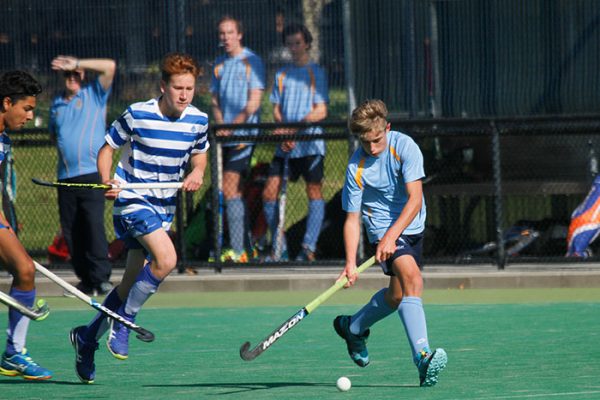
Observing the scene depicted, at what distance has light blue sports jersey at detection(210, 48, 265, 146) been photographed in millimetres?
14102

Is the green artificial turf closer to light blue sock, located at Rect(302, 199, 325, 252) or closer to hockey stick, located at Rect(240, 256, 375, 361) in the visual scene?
hockey stick, located at Rect(240, 256, 375, 361)

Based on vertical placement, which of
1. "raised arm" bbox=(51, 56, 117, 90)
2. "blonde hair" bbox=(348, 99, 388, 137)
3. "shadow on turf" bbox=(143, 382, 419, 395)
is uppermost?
"raised arm" bbox=(51, 56, 117, 90)

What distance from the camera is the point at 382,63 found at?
14.2m

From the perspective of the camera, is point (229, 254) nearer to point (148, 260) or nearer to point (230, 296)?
point (230, 296)

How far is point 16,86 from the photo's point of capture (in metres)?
8.01

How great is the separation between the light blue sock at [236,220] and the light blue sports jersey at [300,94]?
621mm

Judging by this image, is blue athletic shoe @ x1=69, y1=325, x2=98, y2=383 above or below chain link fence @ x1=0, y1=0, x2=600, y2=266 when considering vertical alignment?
below

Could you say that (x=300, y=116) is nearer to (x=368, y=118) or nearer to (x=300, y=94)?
(x=300, y=94)

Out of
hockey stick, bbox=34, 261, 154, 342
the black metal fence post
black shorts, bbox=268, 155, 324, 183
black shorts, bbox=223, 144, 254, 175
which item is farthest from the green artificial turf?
black shorts, bbox=223, 144, 254, 175

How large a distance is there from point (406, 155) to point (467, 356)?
1477mm

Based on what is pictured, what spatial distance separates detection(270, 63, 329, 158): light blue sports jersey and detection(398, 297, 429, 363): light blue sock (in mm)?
6233

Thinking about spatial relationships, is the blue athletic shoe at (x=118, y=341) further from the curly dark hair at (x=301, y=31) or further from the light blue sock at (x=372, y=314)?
the curly dark hair at (x=301, y=31)

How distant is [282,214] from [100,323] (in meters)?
5.80

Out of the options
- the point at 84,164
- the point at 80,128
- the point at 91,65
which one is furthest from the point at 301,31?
the point at 91,65
